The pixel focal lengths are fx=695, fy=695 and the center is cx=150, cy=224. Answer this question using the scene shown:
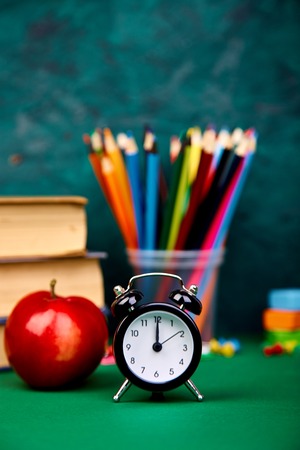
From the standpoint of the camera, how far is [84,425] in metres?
0.67

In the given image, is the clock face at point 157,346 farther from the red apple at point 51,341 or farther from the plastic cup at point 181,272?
the plastic cup at point 181,272

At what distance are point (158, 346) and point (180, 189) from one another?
0.34 meters

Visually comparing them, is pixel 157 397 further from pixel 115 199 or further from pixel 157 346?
pixel 115 199

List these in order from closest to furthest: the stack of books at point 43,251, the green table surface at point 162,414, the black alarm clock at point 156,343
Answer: the green table surface at point 162,414, the black alarm clock at point 156,343, the stack of books at point 43,251

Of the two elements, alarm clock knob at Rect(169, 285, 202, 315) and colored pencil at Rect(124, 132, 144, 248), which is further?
colored pencil at Rect(124, 132, 144, 248)

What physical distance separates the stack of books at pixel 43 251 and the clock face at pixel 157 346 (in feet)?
0.84

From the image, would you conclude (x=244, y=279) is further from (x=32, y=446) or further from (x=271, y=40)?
(x=32, y=446)

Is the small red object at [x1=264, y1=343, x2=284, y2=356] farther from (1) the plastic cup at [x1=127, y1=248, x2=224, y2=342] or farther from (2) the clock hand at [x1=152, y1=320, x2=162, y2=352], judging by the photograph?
(2) the clock hand at [x1=152, y1=320, x2=162, y2=352]

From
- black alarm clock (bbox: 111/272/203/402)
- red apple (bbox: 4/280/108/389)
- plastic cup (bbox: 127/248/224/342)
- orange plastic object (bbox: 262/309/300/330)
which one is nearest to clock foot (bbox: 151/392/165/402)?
black alarm clock (bbox: 111/272/203/402)

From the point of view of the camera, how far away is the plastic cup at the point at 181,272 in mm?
1046

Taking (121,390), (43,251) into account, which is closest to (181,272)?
(43,251)

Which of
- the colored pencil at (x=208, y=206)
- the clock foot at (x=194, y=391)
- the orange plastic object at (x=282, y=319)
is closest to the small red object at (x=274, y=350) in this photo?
the orange plastic object at (x=282, y=319)

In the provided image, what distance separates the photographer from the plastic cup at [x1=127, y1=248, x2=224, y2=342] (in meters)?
1.05

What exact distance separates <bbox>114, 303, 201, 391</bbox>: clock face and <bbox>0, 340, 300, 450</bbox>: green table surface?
0.10 feet
